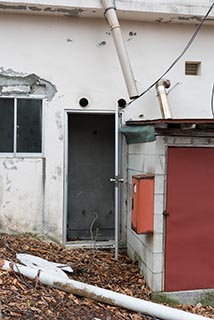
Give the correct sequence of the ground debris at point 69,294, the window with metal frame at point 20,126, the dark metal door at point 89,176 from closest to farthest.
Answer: the ground debris at point 69,294 < the window with metal frame at point 20,126 < the dark metal door at point 89,176

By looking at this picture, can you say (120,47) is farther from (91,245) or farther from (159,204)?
(91,245)

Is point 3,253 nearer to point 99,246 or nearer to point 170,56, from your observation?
point 99,246

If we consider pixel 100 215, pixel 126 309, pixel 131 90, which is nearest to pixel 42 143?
pixel 131 90

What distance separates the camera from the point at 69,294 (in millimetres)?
4098

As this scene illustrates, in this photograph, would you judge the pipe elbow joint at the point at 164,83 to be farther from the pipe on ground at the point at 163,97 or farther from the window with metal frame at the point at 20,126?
the window with metal frame at the point at 20,126

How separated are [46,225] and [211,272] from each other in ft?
8.64

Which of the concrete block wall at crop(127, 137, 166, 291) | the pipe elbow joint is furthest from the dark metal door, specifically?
the concrete block wall at crop(127, 137, 166, 291)

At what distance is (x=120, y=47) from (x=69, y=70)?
90 cm

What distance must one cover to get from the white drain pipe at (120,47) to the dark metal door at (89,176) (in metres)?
1.89

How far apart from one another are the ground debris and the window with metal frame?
1.35m

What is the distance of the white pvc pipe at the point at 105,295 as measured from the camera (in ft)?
12.6

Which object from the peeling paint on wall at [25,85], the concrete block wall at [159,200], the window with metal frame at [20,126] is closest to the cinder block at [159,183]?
the concrete block wall at [159,200]

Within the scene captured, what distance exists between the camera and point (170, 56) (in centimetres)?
Result: 651

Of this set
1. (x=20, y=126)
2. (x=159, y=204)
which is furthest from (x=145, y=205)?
(x=20, y=126)
